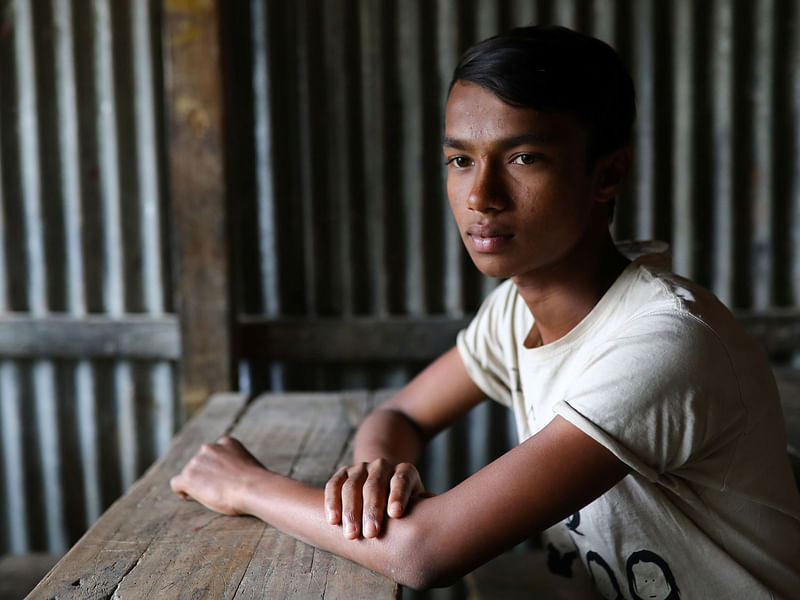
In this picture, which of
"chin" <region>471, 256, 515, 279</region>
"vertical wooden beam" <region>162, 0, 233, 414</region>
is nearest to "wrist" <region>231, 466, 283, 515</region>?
"chin" <region>471, 256, 515, 279</region>

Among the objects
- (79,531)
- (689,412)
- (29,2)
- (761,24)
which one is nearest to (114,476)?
(79,531)

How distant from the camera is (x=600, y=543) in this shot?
56.9 inches

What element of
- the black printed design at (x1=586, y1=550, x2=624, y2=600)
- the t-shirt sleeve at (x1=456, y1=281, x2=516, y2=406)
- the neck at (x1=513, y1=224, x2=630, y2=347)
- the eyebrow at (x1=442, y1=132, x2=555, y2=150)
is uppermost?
the eyebrow at (x1=442, y1=132, x2=555, y2=150)

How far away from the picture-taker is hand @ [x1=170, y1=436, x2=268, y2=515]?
5.11 ft

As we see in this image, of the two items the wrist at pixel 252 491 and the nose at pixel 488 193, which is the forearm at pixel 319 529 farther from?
the nose at pixel 488 193

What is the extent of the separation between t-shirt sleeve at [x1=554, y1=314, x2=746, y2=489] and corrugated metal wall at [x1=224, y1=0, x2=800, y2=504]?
2038 millimetres

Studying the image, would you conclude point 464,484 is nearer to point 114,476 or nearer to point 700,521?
point 700,521

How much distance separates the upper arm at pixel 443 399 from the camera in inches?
77.3

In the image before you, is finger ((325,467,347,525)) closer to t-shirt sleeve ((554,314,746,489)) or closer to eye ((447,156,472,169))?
t-shirt sleeve ((554,314,746,489))

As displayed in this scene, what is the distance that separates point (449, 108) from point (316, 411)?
1.24 meters

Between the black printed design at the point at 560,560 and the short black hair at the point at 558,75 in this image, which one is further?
the black printed design at the point at 560,560

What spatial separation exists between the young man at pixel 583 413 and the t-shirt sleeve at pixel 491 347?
0.87 feet

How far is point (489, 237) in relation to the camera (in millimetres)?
1403

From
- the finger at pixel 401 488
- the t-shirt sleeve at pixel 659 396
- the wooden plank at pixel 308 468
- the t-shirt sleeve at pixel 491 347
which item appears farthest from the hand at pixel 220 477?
the t-shirt sleeve at pixel 659 396
